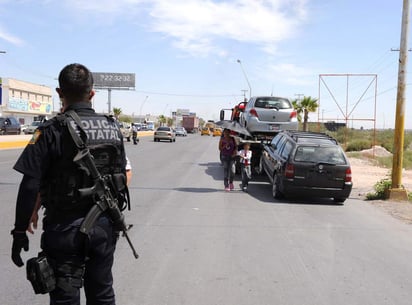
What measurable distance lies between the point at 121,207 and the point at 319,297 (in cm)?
236

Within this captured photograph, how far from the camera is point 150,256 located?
5516mm

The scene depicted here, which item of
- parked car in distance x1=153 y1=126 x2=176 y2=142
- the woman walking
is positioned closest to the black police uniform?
the woman walking

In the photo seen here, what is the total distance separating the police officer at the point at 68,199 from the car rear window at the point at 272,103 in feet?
41.2

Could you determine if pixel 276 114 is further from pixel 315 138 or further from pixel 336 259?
pixel 336 259

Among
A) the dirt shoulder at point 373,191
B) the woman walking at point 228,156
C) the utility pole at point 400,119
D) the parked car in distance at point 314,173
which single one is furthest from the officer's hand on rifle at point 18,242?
the utility pole at point 400,119

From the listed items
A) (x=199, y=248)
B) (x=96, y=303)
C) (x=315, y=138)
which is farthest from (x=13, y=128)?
(x=96, y=303)

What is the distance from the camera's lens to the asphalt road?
4363mm

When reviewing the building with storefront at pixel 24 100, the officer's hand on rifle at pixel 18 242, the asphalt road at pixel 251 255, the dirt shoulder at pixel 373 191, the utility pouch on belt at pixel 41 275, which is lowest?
the dirt shoulder at pixel 373 191

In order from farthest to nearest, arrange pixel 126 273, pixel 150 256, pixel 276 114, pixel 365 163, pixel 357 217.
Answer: pixel 365 163 → pixel 276 114 → pixel 357 217 → pixel 150 256 → pixel 126 273

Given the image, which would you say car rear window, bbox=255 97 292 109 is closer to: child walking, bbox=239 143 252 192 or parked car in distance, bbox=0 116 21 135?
child walking, bbox=239 143 252 192

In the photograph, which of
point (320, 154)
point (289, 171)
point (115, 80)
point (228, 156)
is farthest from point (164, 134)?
point (115, 80)

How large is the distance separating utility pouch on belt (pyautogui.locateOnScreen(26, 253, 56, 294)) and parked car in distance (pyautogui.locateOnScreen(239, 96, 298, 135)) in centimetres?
1273

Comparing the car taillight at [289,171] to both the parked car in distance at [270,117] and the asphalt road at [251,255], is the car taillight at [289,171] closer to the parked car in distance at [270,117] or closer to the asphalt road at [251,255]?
the asphalt road at [251,255]

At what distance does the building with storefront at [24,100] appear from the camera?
64.9 metres
